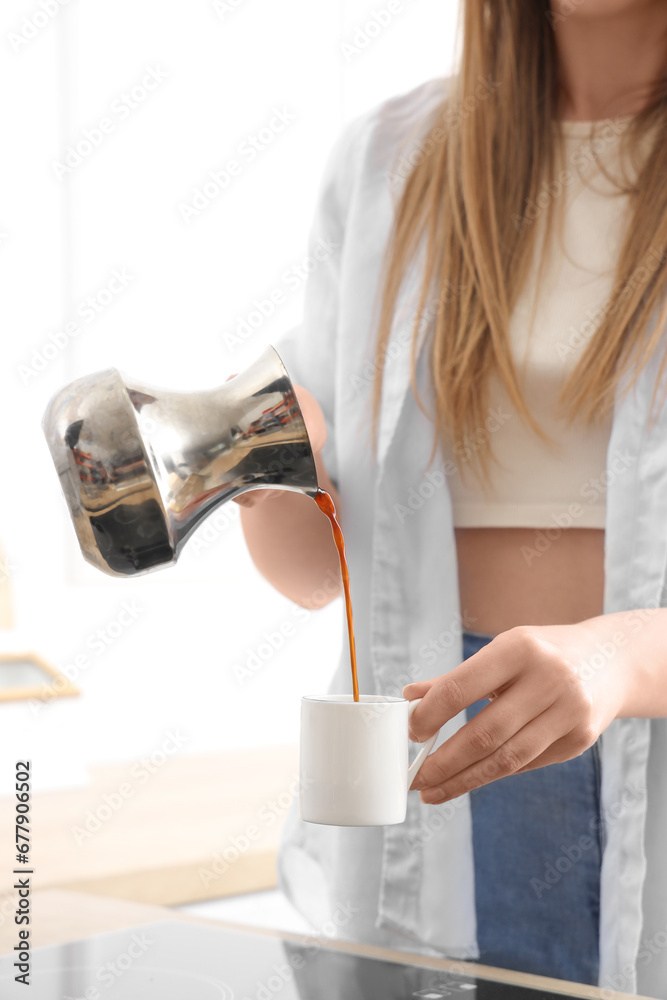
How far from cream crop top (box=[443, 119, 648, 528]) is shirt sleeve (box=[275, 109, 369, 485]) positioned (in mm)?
170

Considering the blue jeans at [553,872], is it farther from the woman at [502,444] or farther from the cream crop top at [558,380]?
the cream crop top at [558,380]

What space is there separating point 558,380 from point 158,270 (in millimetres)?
1396

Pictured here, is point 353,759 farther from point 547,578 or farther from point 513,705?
point 547,578

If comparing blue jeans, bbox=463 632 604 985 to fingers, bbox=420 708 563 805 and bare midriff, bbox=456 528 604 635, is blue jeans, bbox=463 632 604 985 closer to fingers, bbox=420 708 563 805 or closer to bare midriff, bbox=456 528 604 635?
bare midriff, bbox=456 528 604 635

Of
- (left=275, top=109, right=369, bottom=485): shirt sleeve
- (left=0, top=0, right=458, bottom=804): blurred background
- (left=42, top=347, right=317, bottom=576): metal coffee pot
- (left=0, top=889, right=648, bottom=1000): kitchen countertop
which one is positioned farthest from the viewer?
(left=0, top=0, right=458, bottom=804): blurred background

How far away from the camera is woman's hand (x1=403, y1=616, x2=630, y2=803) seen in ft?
1.90

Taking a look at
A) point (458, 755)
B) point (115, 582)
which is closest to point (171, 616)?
point (115, 582)

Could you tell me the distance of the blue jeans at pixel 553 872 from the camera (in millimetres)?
812

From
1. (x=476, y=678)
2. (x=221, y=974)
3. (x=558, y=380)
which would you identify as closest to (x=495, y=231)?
(x=558, y=380)

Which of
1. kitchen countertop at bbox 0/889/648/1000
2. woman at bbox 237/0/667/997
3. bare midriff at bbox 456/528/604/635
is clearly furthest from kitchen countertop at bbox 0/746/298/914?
bare midriff at bbox 456/528/604/635

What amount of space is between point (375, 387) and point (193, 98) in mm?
1471

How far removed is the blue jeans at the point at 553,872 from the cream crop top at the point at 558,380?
201 millimetres

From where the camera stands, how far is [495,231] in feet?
2.91

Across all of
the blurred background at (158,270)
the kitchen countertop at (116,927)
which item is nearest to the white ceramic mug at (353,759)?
the kitchen countertop at (116,927)
